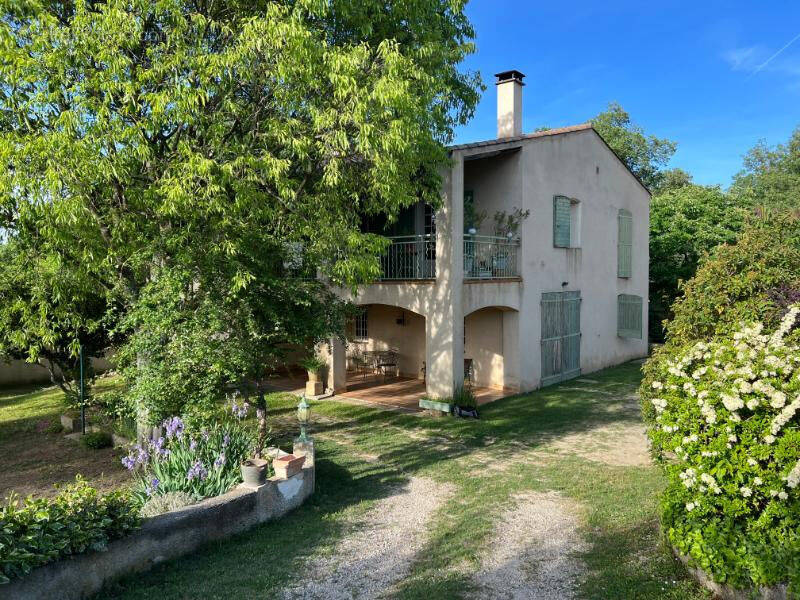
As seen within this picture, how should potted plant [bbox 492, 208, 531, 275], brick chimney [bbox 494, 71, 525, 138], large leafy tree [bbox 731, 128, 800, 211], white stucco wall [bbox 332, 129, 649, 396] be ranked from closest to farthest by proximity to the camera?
1. white stucco wall [bbox 332, 129, 649, 396]
2. potted plant [bbox 492, 208, 531, 275]
3. brick chimney [bbox 494, 71, 525, 138]
4. large leafy tree [bbox 731, 128, 800, 211]

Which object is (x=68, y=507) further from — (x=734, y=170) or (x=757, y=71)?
(x=734, y=170)

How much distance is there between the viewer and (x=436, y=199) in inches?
443

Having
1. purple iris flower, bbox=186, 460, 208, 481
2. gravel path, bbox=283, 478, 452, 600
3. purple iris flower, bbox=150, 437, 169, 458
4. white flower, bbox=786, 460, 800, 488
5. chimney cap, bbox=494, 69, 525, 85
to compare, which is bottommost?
gravel path, bbox=283, 478, 452, 600

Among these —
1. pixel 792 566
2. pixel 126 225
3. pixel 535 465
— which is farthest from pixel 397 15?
pixel 792 566

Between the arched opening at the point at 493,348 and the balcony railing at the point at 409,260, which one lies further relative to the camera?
the arched opening at the point at 493,348

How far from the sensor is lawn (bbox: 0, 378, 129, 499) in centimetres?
838

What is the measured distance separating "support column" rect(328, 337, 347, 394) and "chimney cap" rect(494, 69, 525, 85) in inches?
329

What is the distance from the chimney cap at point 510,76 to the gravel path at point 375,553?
1162 cm

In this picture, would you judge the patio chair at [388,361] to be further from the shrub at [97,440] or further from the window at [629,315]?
the window at [629,315]

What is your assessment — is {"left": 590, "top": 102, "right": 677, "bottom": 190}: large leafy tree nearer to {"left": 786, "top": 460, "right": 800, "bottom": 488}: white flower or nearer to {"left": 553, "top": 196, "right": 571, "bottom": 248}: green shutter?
{"left": 553, "top": 196, "right": 571, "bottom": 248}: green shutter

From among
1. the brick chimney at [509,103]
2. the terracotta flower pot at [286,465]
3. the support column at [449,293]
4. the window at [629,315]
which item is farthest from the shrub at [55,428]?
the window at [629,315]

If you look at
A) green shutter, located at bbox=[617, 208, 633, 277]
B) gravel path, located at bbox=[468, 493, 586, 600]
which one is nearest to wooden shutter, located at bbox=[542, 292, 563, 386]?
green shutter, located at bbox=[617, 208, 633, 277]

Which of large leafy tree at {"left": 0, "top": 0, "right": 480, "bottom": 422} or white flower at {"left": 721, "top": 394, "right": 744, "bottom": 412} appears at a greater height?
large leafy tree at {"left": 0, "top": 0, "right": 480, "bottom": 422}

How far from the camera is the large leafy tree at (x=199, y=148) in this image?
259 inches
